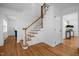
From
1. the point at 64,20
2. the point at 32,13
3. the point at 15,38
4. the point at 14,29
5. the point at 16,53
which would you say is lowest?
the point at 16,53

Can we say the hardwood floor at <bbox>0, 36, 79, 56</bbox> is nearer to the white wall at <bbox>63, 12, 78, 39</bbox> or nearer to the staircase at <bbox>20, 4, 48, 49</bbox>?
the staircase at <bbox>20, 4, 48, 49</bbox>

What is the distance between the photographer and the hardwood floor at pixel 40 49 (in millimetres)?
1809

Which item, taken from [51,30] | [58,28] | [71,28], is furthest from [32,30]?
[71,28]

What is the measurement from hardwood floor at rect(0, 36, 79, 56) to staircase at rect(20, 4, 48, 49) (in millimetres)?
104

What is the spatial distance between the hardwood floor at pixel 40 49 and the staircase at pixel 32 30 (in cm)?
10

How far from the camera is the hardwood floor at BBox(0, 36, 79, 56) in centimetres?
181

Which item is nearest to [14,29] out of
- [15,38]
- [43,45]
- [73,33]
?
[15,38]

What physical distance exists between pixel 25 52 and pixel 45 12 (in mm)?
929

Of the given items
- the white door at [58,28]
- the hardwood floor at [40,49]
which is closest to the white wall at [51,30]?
the white door at [58,28]

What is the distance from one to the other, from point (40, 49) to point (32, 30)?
0.43 m

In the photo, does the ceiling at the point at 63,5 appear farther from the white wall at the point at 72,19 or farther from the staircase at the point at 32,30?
the staircase at the point at 32,30

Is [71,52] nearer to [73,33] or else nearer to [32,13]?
[73,33]

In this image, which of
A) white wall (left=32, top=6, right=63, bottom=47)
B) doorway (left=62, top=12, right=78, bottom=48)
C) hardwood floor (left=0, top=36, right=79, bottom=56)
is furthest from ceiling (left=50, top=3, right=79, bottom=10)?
hardwood floor (left=0, top=36, right=79, bottom=56)

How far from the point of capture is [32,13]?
1825mm
